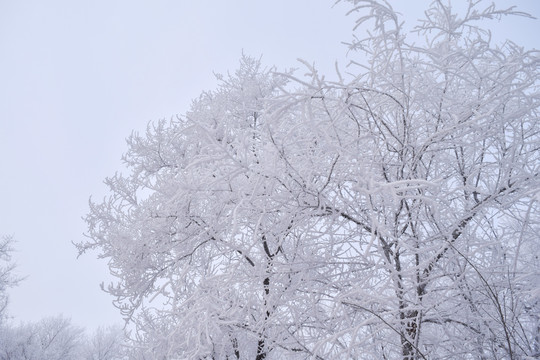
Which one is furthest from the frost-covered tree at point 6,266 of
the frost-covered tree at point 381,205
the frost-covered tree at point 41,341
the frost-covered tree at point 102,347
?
the frost-covered tree at point 381,205

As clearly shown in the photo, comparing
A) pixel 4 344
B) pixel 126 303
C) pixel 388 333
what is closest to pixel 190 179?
pixel 388 333

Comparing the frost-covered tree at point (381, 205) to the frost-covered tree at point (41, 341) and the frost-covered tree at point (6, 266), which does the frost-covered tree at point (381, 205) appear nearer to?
the frost-covered tree at point (6, 266)

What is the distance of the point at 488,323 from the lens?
213 centimetres

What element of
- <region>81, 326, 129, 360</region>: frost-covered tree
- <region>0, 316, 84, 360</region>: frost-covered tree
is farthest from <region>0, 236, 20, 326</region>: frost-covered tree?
<region>81, 326, 129, 360</region>: frost-covered tree

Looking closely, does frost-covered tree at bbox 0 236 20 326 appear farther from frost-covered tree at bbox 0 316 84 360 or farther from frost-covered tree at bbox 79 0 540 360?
frost-covered tree at bbox 79 0 540 360

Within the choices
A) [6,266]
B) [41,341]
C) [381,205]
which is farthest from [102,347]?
[381,205]

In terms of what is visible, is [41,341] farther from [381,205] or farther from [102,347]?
[381,205]

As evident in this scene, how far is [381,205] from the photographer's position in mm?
2414

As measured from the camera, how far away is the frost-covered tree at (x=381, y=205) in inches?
74.8

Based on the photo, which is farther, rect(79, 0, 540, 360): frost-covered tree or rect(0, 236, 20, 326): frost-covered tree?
rect(0, 236, 20, 326): frost-covered tree

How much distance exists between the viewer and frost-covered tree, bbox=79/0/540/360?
6.23 ft

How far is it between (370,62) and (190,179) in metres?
1.51

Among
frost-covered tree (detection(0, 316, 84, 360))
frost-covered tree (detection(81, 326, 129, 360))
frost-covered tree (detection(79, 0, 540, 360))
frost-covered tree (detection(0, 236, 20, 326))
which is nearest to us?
frost-covered tree (detection(79, 0, 540, 360))

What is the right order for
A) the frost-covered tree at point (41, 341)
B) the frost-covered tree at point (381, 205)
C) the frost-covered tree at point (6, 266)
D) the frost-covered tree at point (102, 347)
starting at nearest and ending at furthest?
the frost-covered tree at point (381, 205) → the frost-covered tree at point (6, 266) → the frost-covered tree at point (41, 341) → the frost-covered tree at point (102, 347)
